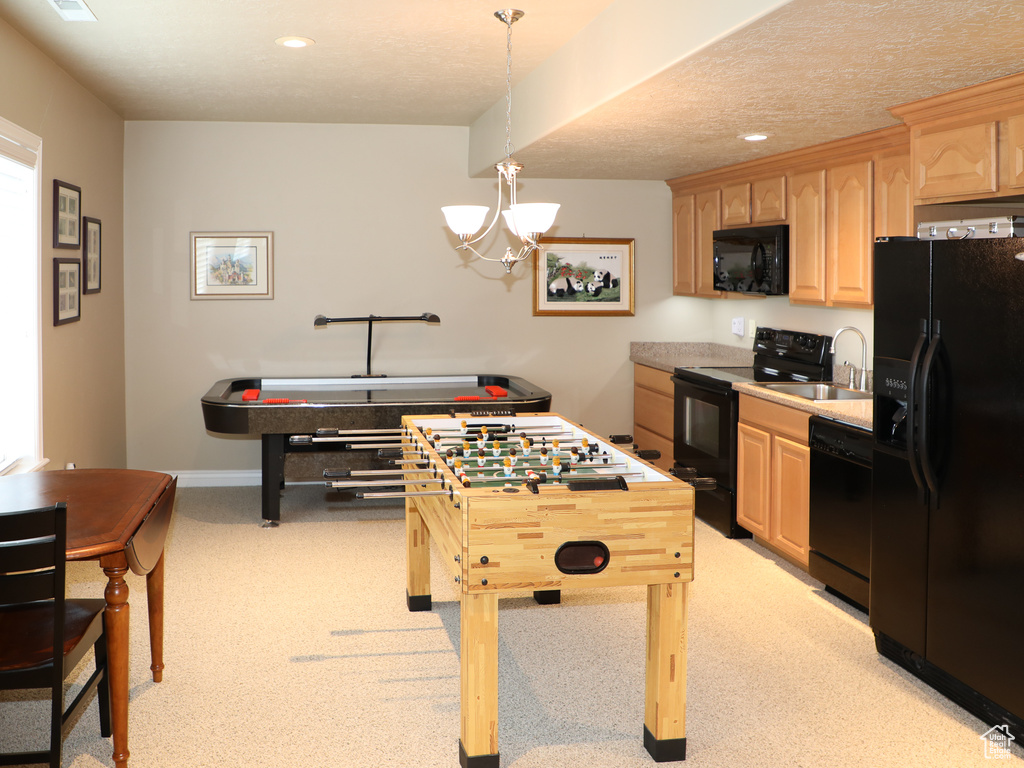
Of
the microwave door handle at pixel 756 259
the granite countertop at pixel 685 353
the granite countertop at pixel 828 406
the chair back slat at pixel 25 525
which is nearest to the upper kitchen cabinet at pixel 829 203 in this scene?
the microwave door handle at pixel 756 259

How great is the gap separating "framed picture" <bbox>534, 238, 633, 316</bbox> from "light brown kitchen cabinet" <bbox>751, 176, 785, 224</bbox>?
4.52ft

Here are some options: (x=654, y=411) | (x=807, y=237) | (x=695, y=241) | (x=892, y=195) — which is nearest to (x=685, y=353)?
(x=654, y=411)

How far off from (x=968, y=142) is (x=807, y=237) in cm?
153

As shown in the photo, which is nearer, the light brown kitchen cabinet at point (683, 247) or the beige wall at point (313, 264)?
the beige wall at point (313, 264)

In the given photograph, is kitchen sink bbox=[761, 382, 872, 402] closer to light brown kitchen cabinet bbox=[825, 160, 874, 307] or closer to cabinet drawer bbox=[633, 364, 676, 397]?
light brown kitchen cabinet bbox=[825, 160, 874, 307]

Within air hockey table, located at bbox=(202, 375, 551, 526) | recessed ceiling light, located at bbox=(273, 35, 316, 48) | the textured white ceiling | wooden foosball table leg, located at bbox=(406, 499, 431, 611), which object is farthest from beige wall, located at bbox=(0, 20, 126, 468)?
wooden foosball table leg, located at bbox=(406, 499, 431, 611)

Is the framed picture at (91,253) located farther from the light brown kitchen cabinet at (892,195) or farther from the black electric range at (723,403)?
the light brown kitchen cabinet at (892,195)

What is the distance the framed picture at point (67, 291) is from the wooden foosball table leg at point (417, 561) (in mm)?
2082

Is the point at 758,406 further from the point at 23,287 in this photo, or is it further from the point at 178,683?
the point at 23,287

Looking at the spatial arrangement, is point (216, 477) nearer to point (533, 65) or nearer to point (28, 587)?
point (533, 65)

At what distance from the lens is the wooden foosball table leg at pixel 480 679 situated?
2.53m

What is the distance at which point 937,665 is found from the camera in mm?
3039

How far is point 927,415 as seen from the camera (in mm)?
2936

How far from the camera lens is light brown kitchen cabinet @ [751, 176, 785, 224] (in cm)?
502
